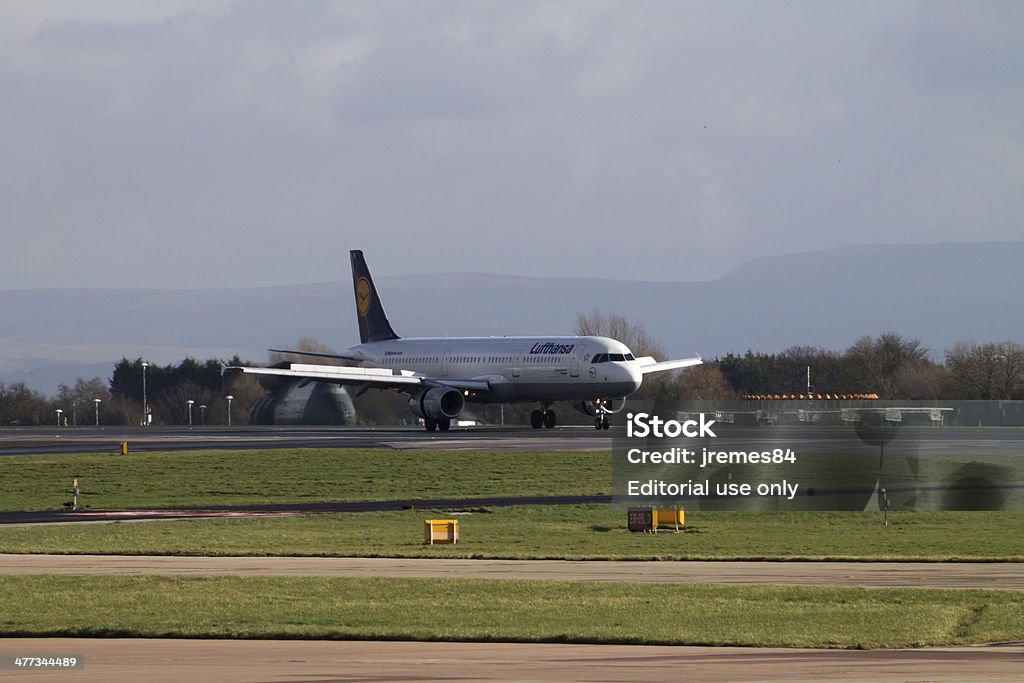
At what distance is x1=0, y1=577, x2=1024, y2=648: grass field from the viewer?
64.9 feet

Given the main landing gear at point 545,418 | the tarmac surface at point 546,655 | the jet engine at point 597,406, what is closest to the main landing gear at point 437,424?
the main landing gear at point 545,418

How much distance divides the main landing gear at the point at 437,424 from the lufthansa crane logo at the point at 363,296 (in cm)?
1508

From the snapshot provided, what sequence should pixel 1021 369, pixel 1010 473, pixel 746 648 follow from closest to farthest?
pixel 746 648, pixel 1010 473, pixel 1021 369

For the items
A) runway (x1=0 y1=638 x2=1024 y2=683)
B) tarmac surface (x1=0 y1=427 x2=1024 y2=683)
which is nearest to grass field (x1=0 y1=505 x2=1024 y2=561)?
tarmac surface (x1=0 y1=427 x2=1024 y2=683)

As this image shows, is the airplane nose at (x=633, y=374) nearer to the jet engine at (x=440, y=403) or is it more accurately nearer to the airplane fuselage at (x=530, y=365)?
the airplane fuselage at (x=530, y=365)

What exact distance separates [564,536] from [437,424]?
47.0 metres

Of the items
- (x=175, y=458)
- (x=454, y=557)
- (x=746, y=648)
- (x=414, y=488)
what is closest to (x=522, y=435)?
(x=175, y=458)

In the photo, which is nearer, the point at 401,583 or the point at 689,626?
the point at 689,626

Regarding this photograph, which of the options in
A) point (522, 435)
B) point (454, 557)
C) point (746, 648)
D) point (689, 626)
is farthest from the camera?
point (522, 435)

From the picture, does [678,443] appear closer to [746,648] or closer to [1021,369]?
[746,648]

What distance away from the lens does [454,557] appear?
29.6m

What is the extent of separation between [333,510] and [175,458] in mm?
18794

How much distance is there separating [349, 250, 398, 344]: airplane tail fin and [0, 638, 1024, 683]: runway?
73208mm

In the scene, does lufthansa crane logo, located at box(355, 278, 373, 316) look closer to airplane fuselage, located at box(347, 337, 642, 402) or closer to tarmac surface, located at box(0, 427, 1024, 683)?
airplane fuselage, located at box(347, 337, 642, 402)
